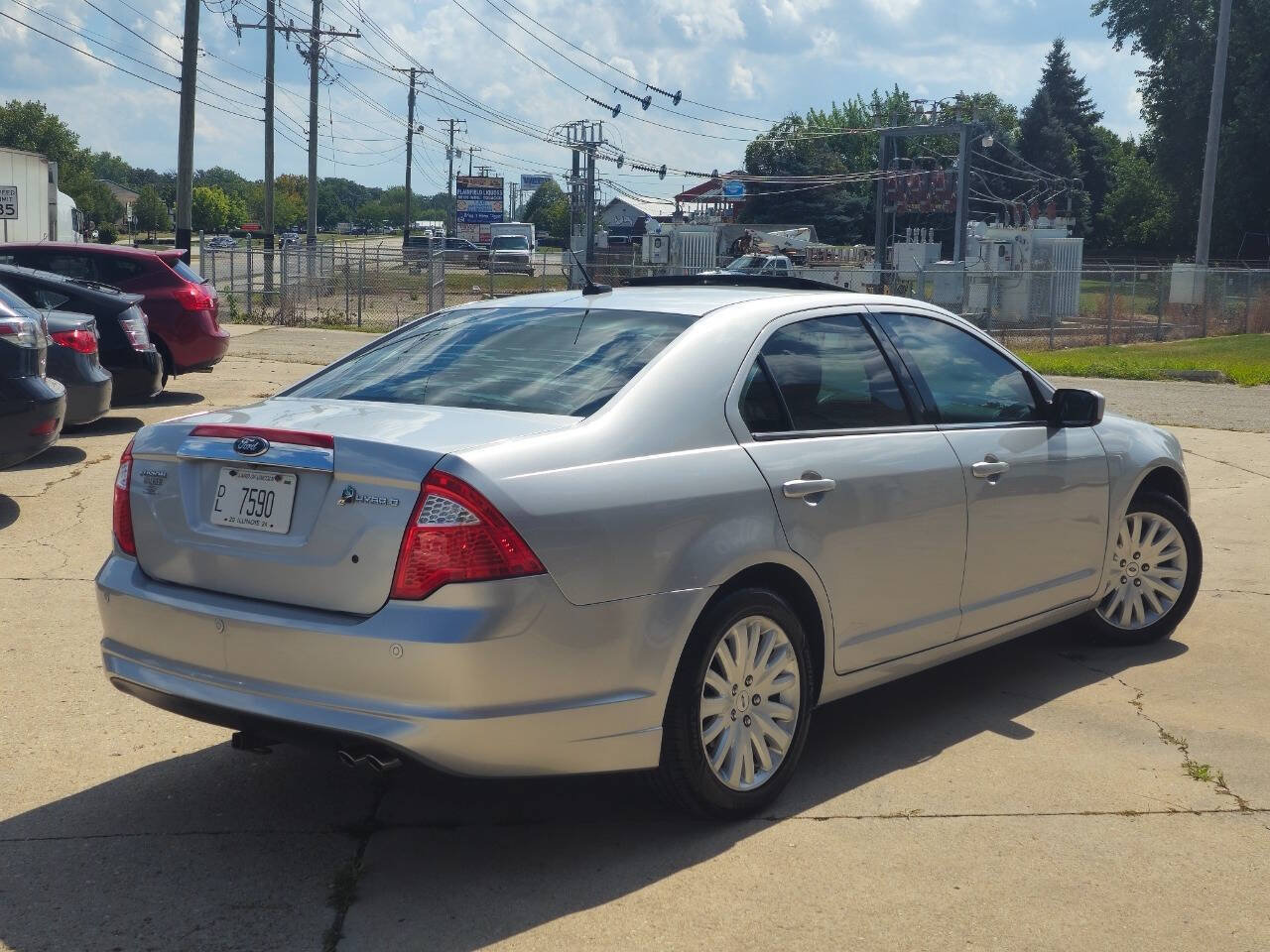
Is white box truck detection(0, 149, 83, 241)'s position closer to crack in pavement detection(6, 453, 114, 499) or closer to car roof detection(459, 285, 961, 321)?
crack in pavement detection(6, 453, 114, 499)

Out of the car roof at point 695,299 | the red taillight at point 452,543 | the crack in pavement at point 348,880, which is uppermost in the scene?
the car roof at point 695,299

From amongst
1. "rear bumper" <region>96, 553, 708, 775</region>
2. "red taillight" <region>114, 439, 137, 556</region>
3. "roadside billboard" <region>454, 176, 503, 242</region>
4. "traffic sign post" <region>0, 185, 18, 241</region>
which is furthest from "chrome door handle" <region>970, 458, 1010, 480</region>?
"roadside billboard" <region>454, 176, 503, 242</region>

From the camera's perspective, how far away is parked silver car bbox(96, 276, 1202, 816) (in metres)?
3.74

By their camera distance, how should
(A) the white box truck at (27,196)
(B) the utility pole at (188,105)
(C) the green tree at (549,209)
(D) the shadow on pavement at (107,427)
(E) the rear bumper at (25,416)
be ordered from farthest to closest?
(C) the green tree at (549,209) < (A) the white box truck at (27,196) < (B) the utility pole at (188,105) < (D) the shadow on pavement at (107,427) < (E) the rear bumper at (25,416)

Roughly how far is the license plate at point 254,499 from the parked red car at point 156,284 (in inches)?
432

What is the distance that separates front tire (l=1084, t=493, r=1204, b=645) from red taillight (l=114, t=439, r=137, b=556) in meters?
4.13

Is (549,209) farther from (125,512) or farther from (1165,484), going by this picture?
(125,512)

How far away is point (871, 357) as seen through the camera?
5.21 metres

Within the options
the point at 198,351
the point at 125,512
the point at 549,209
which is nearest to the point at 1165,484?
the point at 125,512

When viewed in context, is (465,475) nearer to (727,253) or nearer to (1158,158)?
(727,253)

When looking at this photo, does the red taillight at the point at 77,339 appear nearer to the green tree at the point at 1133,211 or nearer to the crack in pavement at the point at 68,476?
the crack in pavement at the point at 68,476

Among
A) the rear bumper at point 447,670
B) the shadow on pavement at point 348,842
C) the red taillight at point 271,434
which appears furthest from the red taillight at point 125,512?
the shadow on pavement at point 348,842

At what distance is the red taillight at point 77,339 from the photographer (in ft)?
35.2

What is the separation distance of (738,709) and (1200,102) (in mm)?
64175
